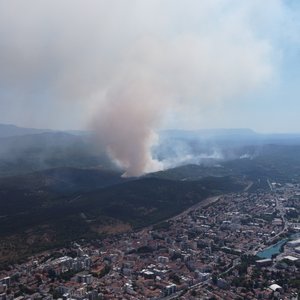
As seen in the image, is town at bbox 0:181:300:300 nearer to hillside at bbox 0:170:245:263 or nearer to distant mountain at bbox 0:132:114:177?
hillside at bbox 0:170:245:263

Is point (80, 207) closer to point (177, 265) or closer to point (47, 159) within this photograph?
point (177, 265)

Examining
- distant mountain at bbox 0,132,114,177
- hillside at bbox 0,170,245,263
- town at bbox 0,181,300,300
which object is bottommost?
town at bbox 0,181,300,300

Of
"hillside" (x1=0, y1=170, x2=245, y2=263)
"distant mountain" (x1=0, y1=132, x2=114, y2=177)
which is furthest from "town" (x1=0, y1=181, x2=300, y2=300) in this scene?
"distant mountain" (x1=0, y1=132, x2=114, y2=177)

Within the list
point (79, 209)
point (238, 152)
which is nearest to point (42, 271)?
point (79, 209)

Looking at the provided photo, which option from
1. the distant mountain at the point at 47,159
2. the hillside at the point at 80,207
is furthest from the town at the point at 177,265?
the distant mountain at the point at 47,159

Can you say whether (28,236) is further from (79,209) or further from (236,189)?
(236,189)

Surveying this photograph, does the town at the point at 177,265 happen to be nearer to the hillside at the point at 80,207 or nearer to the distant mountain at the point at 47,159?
the hillside at the point at 80,207

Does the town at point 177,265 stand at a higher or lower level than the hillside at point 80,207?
lower

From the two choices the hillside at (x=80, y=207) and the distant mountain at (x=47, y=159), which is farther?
the distant mountain at (x=47, y=159)

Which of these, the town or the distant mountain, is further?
the distant mountain
